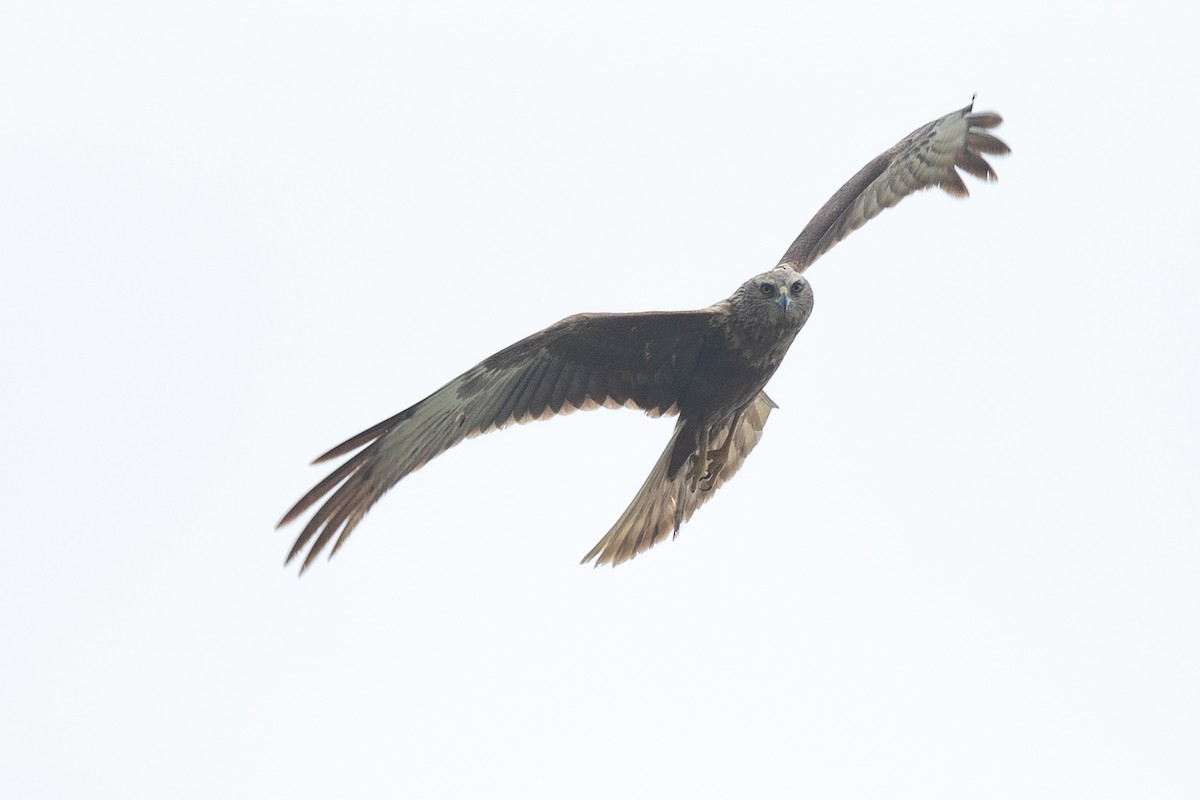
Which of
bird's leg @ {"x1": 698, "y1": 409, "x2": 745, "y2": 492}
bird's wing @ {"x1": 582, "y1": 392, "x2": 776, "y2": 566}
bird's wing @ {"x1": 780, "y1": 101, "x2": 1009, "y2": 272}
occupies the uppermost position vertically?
bird's wing @ {"x1": 780, "y1": 101, "x2": 1009, "y2": 272}

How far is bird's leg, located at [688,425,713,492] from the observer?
9344 mm

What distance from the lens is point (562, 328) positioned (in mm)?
8688

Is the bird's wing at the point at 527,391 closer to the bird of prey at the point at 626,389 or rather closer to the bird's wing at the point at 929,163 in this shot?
the bird of prey at the point at 626,389

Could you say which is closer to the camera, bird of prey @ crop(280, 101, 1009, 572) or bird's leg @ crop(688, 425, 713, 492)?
bird of prey @ crop(280, 101, 1009, 572)

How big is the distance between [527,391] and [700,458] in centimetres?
119

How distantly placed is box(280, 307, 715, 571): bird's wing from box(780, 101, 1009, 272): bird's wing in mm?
1711

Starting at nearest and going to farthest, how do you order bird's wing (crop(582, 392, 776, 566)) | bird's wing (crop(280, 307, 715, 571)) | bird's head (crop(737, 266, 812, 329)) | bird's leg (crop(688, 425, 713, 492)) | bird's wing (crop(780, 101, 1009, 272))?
1. bird's wing (crop(280, 307, 715, 571))
2. bird's head (crop(737, 266, 812, 329))
3. bird's leg (crop(688, 425, 713, 492))
4. bird's wing (crop(582, 392, 776, 566))
5. bird's wing (crop(780, 101, 1009, 272))

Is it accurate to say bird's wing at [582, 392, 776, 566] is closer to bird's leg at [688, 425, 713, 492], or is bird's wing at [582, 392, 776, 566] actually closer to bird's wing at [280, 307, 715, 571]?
bird's leg at [688, 425, 713, 492]

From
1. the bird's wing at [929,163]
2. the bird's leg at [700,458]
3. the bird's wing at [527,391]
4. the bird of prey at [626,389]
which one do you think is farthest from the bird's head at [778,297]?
the bird's wing at [929,163]

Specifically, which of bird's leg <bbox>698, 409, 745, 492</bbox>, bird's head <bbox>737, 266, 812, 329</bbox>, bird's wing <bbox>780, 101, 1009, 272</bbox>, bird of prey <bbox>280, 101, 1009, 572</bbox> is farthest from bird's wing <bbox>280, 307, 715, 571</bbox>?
bird's wing <bbox>780, 101, 1009, 272</bbox>

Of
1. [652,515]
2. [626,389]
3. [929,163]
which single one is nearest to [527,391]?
[626,389]

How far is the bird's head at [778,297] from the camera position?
8.73 metres

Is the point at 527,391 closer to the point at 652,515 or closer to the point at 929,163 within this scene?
the point at 652,515

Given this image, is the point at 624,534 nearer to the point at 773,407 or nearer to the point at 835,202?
the point at 773,407
